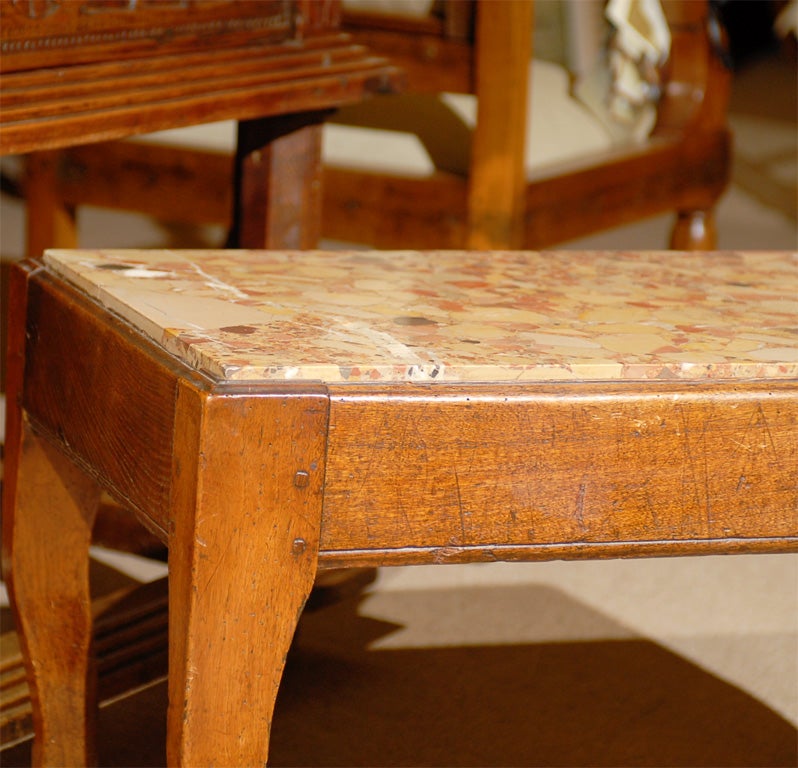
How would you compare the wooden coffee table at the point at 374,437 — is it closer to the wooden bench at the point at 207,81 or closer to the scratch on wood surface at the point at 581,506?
the scratch on wood surface at the point at 581,506

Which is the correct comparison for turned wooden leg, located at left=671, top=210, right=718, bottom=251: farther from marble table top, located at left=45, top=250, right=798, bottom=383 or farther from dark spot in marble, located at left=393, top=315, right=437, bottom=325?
dark spot in marble, located at left=393, top=315, right=437, bottom=325

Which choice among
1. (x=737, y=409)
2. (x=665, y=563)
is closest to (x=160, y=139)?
(x=665, y=563)

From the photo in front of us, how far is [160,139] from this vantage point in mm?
1649

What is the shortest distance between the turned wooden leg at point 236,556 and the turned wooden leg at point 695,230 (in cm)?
133

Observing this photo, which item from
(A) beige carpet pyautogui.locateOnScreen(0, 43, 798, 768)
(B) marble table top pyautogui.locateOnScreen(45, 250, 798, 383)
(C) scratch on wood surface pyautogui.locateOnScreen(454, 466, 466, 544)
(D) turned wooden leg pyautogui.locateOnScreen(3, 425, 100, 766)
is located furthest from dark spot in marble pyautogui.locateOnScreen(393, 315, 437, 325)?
(A) beige carpet pyautogui.locateOnScreen(0, 43, 798, 768)

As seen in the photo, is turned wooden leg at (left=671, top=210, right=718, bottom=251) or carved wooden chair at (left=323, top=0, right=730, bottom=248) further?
turned wooden leg at (left=671, top=210, right=718, bottom=251)

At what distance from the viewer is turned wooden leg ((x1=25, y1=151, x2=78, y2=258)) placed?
1802 mm

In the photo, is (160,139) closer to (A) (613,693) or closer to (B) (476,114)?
(B) (476,114)

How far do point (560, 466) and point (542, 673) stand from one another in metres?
0.64

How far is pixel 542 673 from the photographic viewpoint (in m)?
1.31

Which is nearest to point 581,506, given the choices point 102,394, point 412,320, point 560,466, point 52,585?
point 560,466

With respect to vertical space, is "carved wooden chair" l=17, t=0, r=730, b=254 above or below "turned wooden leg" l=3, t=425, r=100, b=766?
above

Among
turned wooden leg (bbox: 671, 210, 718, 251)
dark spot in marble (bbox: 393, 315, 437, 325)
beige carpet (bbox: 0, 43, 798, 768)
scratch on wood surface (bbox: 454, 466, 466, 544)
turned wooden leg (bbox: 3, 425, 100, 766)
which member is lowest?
beige carpet (bbox: 0, 43, 798, 768)

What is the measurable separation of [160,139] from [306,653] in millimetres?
682
